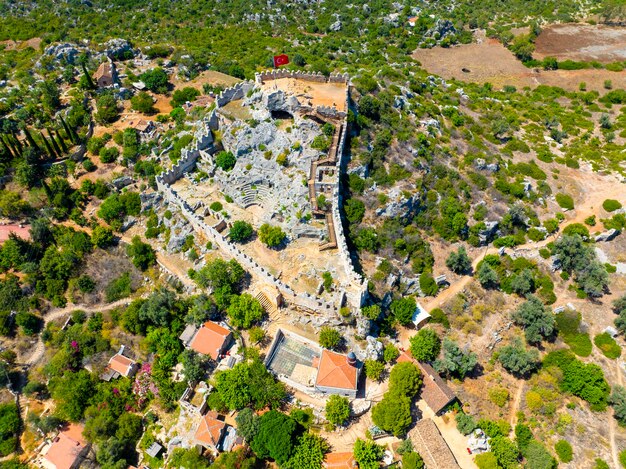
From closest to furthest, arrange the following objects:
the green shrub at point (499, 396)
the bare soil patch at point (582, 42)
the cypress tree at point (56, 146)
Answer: the green shrub at point (499, 396)
the cypress tree at point (56, 146)
the bare soil patch at point (582, 42)

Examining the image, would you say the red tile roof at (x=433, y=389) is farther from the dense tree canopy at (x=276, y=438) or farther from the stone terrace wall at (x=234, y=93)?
the stone terrace wall at (x=234, y=93)

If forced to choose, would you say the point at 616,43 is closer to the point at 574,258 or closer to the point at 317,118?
the point at 574,258

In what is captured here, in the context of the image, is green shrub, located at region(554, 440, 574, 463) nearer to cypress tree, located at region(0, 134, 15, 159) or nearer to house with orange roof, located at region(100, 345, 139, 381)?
house with orange roof, located at region(100, 345, 139, 381)

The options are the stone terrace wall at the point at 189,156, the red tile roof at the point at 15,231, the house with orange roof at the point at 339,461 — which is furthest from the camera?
the stone terrace wall at the point at 189,156

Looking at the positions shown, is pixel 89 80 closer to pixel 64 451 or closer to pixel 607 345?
pixel 64 451

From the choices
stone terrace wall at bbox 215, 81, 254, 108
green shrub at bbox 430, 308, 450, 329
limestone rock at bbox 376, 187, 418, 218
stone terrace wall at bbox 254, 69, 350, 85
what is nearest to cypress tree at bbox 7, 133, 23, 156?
stone terrace wall at bbox 215, 81, 254, 108

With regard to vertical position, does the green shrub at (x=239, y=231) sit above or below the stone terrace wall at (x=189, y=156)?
below

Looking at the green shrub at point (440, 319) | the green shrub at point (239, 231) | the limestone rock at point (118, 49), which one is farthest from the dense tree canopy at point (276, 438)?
the limestone rock at point (118, 49)
